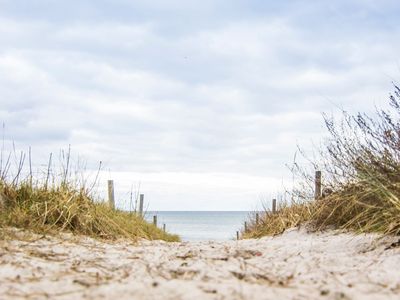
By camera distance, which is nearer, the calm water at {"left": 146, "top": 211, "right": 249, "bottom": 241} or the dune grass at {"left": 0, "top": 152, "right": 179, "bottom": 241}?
the dune grass at {"left": 0, "top": 152, "right": 179, "bottom": 241}

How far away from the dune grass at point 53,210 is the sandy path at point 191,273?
2.60 feet

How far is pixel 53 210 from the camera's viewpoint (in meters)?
5.70

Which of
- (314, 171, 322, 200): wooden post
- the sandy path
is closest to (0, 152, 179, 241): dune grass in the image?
the sandy path

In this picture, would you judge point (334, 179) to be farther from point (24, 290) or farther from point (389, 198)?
point (24, 290)

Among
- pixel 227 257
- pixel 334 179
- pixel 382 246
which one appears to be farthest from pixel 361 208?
pixel 227 257

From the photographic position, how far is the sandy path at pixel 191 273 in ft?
8.11

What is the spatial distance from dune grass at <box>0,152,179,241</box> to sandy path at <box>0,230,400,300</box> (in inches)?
31.2

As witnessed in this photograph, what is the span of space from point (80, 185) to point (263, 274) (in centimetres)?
422

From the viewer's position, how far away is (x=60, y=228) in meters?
5.40

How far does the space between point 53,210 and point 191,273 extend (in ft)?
10.4

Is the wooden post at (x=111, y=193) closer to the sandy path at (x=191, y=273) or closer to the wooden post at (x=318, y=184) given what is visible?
the wooden post at (x=318, y=184)

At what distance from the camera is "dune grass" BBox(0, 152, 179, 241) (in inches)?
206

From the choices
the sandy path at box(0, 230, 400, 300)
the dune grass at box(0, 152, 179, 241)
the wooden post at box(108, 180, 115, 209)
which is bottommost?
the sandy path at box(0, 230, 400, 300)

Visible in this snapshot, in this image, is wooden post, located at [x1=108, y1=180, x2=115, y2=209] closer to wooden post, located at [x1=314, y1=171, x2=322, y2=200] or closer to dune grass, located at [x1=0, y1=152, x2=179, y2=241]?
dune grass, located at [x1=0, y1=152, x2=179, y2=241]
